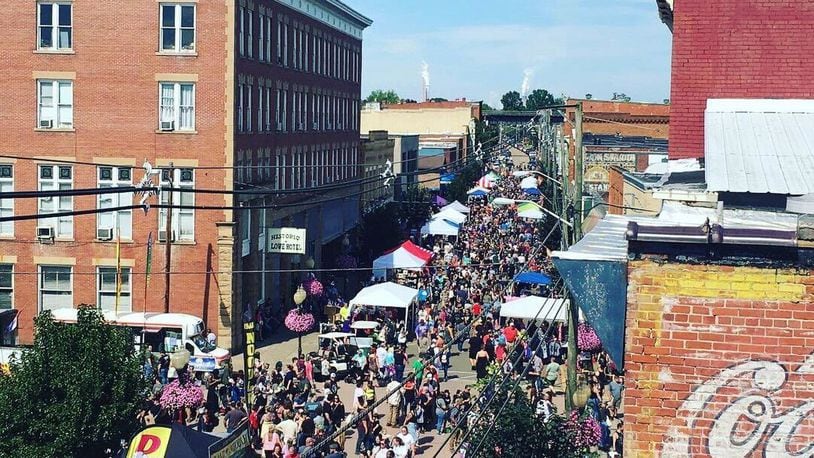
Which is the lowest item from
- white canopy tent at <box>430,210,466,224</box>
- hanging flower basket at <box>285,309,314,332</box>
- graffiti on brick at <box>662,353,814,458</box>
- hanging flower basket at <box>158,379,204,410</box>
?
hanging flower basket at <box>158,379,204,410</box>

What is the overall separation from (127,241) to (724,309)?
102ft

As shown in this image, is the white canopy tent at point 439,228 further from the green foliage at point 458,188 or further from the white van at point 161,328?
the green foliage at point 458,188

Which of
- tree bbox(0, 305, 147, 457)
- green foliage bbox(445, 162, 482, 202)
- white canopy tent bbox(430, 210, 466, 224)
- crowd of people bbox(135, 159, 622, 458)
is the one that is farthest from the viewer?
green foliage bbox(445, 162, 482, 202)

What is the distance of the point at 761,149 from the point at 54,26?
30611mm

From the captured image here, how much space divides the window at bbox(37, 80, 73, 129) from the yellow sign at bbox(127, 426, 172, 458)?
73.9 feet

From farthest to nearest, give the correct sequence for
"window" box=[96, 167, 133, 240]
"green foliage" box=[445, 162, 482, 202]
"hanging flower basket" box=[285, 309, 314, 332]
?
1. "green foliage" box=[445, 162, 482, 202]
2. "window" box=[96, 167, 133, 240]
3. "hanging flower basket" box=[285, 309, 314, 332]

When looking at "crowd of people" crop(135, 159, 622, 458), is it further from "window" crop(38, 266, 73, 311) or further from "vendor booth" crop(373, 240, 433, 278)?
"window" crop(38, 266, 73, 311)

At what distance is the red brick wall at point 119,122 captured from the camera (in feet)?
121

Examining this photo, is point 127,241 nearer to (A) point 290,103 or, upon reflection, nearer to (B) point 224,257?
(B) point 224,257

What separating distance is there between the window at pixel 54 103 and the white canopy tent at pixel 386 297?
465 inches

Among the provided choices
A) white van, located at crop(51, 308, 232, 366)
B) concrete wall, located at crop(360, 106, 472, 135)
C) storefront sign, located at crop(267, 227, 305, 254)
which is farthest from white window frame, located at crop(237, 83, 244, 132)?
concrete wall, located at crop(360, 106, 472, 135)

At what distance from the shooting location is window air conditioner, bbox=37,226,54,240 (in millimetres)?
37344

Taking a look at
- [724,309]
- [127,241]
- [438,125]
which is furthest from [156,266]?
[438,125]

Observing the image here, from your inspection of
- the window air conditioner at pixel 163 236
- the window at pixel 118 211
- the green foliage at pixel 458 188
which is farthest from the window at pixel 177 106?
the green foliage at pixel 458 188
